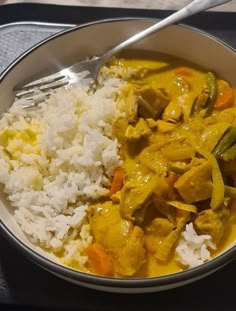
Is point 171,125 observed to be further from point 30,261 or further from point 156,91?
point 30,261

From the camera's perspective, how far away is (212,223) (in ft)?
5.10

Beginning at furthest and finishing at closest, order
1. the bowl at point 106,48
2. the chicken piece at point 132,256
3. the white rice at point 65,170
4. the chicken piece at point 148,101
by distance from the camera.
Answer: the bowl at point 106,48, the chicken piece at point 148,101, the white rice at point 65,170, the chicken piece at point 132,256

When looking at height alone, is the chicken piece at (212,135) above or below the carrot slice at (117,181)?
above

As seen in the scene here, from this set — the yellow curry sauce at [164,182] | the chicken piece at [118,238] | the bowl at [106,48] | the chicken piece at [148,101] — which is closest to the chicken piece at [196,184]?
the yellow curry sauce at [164,182]

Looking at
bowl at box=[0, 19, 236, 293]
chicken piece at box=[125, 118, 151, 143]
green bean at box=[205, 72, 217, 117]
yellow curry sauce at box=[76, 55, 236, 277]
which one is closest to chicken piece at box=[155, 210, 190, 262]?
yellow curry sauce at box=[76, 55, 236, 277]

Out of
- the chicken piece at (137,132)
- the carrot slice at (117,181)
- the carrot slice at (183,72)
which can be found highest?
the carrot slice at (183,72)

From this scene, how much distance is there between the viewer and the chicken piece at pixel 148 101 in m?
1.76

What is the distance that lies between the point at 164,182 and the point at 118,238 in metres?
0.19

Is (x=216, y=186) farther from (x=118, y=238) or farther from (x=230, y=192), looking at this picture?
(x=118, y=238)

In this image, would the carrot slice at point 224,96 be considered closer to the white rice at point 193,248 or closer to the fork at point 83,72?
the fork at point 83,72

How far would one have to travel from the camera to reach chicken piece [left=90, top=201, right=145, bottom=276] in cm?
150

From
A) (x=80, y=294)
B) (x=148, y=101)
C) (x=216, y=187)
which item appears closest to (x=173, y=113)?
(x=148, y=101)

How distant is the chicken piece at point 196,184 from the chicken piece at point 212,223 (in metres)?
0.05

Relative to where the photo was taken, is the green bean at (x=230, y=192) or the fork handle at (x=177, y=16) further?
the fork handle at (x=177, y=16)
